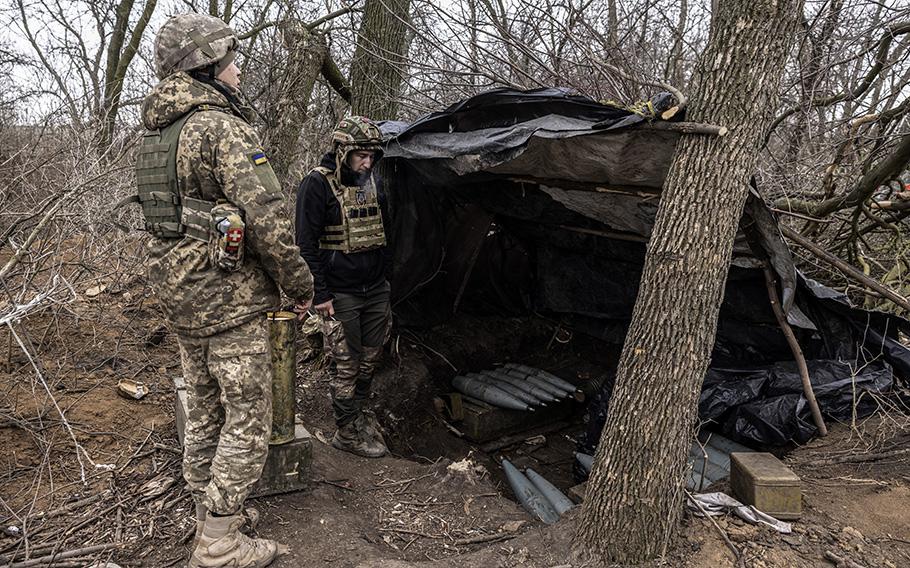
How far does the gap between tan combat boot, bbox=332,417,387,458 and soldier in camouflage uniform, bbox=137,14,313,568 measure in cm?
139

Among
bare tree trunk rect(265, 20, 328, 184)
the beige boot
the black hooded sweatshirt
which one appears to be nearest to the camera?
the beige boot

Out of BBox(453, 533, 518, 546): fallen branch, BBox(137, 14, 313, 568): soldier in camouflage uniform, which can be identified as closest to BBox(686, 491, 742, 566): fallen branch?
BBox(453, 533, 518, 546): fallen branch

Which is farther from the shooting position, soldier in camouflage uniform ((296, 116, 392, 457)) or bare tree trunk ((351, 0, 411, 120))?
bare tree trunk ((351, 0, 411, 120))

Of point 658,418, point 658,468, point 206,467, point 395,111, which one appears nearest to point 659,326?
point 658,418

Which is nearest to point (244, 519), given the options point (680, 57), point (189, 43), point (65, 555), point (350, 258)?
point (65, 555)

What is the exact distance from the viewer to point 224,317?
107 inches

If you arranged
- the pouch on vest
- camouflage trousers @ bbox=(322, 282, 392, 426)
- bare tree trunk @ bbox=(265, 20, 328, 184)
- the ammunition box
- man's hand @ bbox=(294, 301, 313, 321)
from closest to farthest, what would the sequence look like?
the pouch on vest, the ammunition box, man's hand @ bbox=(294, 301, 313, 321), camouflage trousers @ bbox=(322, 282, 392, 426), bare tree trunk @ bbox=(265, 20, 328, 184)

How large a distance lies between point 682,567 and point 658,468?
478 mm

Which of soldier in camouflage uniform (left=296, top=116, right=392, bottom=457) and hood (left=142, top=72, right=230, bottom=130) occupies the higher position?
hood (left=142, top=72, right=230, bottom=130)

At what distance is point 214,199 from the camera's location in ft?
8.90

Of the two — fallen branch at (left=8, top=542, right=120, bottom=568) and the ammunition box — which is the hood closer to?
fallen branch at (left=8, top=542, right=120, bottom=568)

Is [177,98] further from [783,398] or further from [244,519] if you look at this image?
[783,398]

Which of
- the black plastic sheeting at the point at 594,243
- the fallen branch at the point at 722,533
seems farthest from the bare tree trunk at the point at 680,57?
the fallen branch at the point at 722,533

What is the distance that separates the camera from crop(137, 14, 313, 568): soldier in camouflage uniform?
8.64 ft
